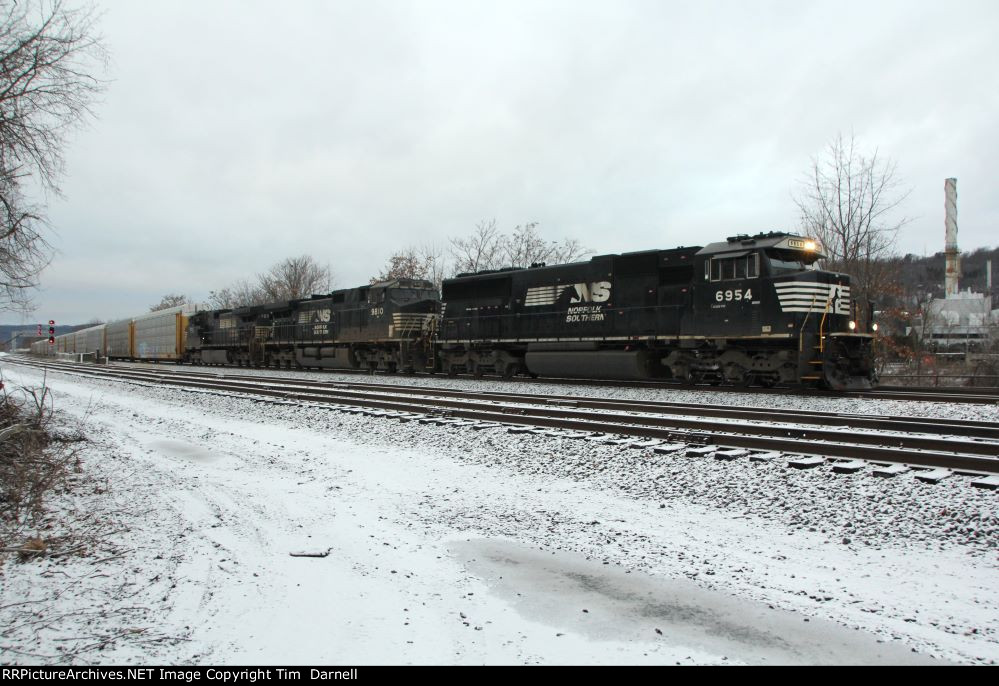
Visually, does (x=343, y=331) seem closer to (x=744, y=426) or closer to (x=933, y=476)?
(x=744, y=426)

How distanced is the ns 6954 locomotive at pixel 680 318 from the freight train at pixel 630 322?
3 cm

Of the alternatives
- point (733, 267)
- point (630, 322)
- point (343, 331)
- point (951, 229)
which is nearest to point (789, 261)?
point (733, 267)

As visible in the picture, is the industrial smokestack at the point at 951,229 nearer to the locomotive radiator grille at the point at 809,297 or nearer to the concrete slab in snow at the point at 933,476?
the locomotive radiator grille at the point at 809,297

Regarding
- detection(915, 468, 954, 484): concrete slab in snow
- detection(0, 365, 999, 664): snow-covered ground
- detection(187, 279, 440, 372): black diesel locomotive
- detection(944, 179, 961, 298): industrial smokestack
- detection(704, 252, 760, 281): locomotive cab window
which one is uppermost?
detection(944, 179, 961, 298): industrial smokestack

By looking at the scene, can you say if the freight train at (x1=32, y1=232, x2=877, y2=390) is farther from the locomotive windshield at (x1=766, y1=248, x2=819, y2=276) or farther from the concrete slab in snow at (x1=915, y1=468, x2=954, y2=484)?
the concrete slab in snow at (x1=915, y1=468, x2=954, y2=484)

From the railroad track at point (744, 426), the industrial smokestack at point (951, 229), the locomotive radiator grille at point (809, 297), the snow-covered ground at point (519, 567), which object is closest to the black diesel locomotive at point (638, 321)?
the locomotive radiator grille at point (809, 297)

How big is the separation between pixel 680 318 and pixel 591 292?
318 centimetres

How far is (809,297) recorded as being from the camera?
14.0 meters

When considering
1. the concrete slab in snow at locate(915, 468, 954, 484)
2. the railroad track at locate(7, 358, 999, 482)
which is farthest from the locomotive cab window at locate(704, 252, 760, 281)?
the concrete slab in snow at locate(915, 468, 954, 484)

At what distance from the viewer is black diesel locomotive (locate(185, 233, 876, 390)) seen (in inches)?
562

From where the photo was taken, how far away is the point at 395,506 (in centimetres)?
616

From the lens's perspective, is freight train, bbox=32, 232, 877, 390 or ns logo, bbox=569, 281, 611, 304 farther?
ns logo, bbox=569, 281, 611, 304

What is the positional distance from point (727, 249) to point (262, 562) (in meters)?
13.7

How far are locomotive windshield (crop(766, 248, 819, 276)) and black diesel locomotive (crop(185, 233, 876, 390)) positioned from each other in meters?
0.03
